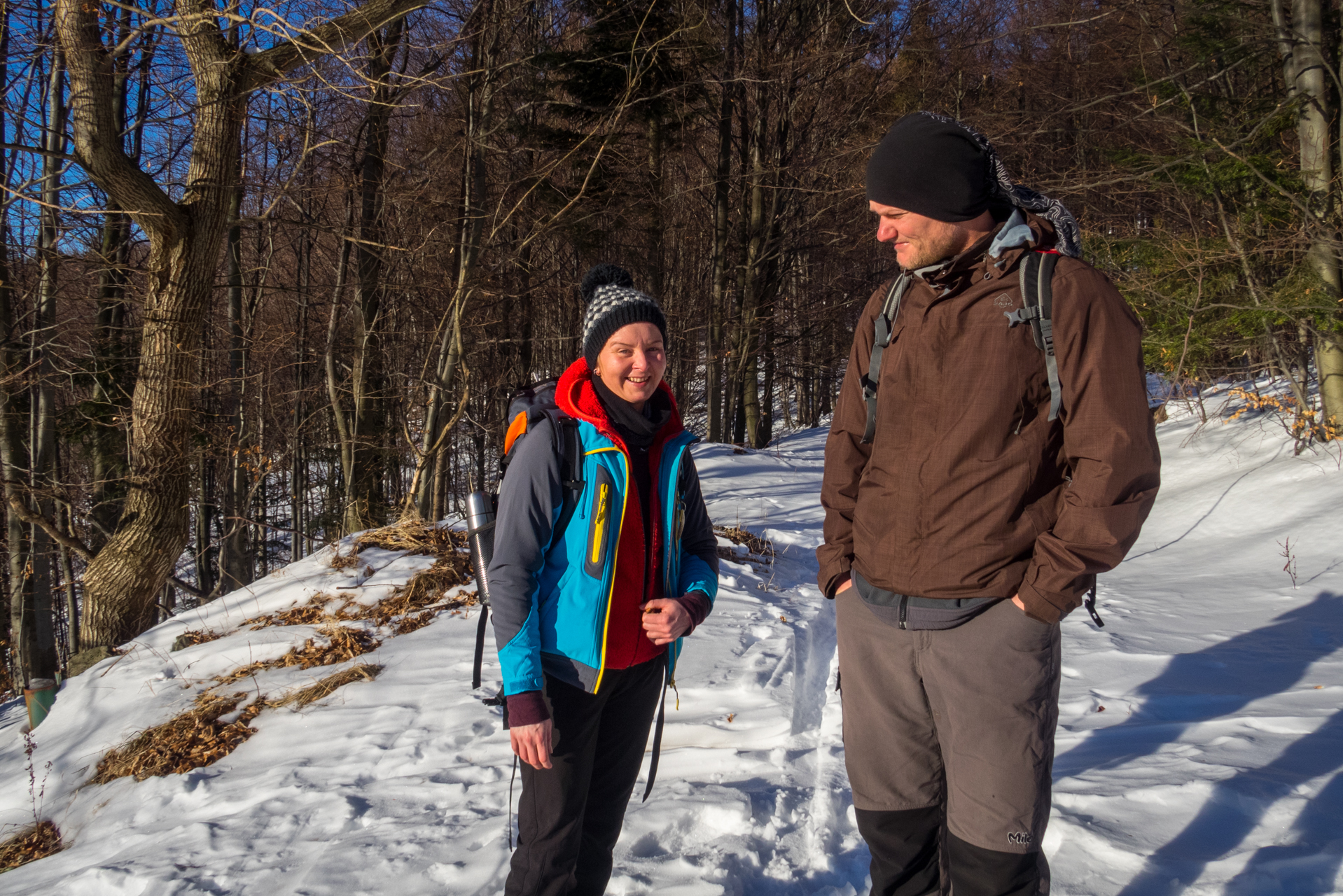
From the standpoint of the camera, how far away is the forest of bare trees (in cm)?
701

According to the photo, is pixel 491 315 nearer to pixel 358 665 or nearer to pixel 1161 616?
pixel 358 665

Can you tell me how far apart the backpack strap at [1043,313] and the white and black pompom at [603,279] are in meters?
1.09

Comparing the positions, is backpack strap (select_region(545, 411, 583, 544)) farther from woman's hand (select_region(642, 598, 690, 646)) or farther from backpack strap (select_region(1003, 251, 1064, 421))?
backpack strap (select_region(1003, 251, 1064, 421))

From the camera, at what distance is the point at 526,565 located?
1.93 metres

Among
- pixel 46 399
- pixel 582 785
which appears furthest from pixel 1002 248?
pixel 46 399

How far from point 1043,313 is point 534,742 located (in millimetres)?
1549

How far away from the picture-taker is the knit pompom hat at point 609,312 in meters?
2.14

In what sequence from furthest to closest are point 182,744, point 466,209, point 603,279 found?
point 466,209
point 182,744
point 603,279

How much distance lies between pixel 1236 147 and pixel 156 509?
12230mm

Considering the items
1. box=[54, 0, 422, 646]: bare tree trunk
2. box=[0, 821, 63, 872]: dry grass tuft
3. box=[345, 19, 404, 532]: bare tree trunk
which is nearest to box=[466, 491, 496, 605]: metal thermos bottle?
box=[0, 821, 63, 872]: dry grass tuft

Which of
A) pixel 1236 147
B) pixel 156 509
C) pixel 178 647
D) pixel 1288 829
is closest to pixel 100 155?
pixel 156 509

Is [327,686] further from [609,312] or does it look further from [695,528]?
[609,312]

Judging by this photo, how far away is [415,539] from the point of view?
6.46 m

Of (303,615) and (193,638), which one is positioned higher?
(303,615)
